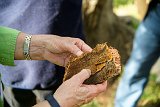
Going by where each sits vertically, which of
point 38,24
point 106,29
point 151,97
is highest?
point 38,24

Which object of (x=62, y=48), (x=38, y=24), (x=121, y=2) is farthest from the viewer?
(x=121, y=2)

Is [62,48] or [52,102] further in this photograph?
[62,48]

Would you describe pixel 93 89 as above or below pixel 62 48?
below

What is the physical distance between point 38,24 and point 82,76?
73 cm

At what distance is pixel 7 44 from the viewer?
6.13 feet

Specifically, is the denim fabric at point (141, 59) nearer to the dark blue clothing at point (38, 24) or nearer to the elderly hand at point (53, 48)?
the dark blue clothing at point (38, 24)

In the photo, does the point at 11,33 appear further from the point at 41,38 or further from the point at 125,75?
the point at 125,75

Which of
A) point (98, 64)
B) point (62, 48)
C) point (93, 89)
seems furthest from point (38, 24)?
point (93, 89)

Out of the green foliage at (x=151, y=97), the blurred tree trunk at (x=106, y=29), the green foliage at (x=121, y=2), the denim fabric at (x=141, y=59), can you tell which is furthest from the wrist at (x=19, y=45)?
the green foliage at (x=121, y=2)

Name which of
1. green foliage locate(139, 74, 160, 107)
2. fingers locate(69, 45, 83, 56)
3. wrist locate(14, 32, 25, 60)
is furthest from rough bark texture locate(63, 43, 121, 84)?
green foliage locate(139, 74, 160, 107)

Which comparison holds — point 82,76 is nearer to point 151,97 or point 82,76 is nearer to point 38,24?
point 38,24

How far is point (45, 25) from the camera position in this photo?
218 cm

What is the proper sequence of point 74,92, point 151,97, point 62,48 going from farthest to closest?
point 151,97
point 62,48
point 74,92

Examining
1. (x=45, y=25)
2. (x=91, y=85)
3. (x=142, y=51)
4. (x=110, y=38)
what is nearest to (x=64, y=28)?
(x=45, y=25)
